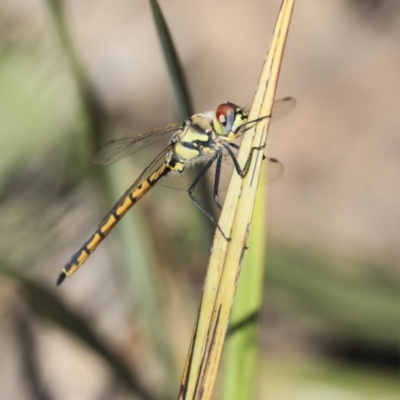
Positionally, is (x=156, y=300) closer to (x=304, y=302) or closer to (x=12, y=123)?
(x=304, y=302)

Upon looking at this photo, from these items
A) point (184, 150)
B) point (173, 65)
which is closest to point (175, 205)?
point (184, 150)

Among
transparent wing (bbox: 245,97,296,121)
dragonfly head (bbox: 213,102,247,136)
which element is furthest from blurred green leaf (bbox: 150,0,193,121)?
transparent wing (bbox: 245,97,296,121)

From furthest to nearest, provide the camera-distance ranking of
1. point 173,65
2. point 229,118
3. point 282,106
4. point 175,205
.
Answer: point 175,205, point 282,106, point 229,118, point 173,65

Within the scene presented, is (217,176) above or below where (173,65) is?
above

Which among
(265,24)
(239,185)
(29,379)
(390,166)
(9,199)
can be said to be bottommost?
(239,185)

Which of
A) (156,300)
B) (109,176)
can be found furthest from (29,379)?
(109,176)

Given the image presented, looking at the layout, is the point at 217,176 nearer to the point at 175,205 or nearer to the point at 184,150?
the point at 184,150

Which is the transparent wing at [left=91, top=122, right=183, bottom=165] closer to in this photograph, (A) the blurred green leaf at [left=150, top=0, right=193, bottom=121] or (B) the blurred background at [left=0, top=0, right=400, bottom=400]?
(B) the blurred background at [left=0, top=0, right=400, bottom=400]
